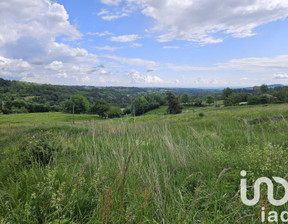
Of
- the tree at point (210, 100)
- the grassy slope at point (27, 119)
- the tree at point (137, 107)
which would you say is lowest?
the grassy slope at point (27, 119)

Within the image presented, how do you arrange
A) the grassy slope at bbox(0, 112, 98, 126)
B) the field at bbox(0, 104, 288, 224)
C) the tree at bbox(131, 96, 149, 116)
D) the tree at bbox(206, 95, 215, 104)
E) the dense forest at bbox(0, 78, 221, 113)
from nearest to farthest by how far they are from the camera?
1. the field at bbox(0, 104, 288, 224)
2. the tree at bbox(131, 96, 149, 116)
3. the grassy slope at bbox(0, 112, 98, 126)
4. the dense forest at bbox(0, 78, 221, 113)
5. the tree at bbox(206, 95, 215, 104)

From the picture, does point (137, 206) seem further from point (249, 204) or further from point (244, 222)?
point (249, 204)

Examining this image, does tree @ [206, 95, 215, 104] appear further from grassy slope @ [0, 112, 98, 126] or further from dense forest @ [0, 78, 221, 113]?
grassy slope @ [0, 112, 98, 126]

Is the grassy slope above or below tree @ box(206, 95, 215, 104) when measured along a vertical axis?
below

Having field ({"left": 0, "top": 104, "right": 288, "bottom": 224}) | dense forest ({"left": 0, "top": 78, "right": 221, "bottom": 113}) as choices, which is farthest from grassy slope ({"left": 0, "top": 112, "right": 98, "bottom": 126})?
field ({"left": 0, "top": 104, "right": 288, "bottom": 224})

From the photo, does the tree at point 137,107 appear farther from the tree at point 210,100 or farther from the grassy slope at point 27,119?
the tree at point 210,100

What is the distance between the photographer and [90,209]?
257cm

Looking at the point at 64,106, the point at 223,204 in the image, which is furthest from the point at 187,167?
the point at 64,106

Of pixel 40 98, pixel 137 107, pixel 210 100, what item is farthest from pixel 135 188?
pixel 210 100

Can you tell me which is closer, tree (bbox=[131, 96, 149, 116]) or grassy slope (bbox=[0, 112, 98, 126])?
tree (bbox=[131, 96, 149, 116])

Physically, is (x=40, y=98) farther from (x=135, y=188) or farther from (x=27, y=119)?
(x=135, y=188)

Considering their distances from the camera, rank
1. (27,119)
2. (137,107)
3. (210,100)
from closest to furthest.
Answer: (137,107) < (27,119) < (210,100)

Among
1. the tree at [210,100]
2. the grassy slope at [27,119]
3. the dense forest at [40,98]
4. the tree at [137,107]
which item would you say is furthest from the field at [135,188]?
the tree at [210,100]

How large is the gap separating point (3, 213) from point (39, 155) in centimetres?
289
